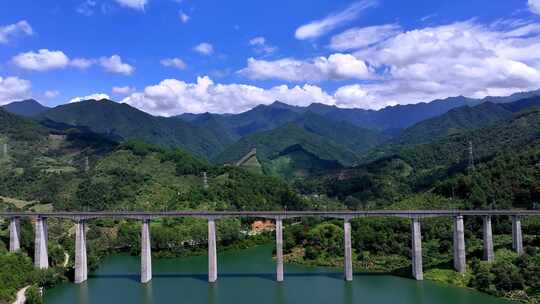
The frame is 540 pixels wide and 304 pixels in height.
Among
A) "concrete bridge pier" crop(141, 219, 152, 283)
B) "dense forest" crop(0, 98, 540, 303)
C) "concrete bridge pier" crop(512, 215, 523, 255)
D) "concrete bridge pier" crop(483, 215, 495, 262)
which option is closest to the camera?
"concrete bridge pier" crop(483, 215, 495, 262)

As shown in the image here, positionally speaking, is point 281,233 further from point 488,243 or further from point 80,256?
point 80,256

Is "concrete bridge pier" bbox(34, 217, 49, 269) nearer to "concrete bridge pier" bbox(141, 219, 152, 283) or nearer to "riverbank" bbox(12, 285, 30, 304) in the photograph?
"riverbank" bbox(12, 285, 30, 304)

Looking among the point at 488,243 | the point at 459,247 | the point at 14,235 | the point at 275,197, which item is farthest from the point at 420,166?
the point at 14,235

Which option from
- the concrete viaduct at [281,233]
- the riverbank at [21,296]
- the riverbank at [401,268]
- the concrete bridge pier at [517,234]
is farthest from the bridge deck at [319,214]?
the riverbank at [21,296]

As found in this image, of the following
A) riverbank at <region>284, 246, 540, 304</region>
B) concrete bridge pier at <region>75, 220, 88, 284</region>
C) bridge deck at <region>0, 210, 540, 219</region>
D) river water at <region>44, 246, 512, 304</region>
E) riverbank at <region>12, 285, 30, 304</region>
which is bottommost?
river water at <region>44, 246, 512, 304</region>

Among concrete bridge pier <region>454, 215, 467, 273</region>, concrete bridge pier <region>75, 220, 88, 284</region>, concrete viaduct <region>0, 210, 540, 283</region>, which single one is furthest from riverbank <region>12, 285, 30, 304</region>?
concrete bridge pier <region>454, 215, 467, 273</region>

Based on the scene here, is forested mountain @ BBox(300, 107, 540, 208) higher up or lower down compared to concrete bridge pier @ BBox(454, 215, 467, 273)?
higher up

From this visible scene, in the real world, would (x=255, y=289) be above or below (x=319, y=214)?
below

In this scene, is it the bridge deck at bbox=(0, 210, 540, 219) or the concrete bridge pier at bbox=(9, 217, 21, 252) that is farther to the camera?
the concrete bridge pier at bbox=(9, 217, 21, 252)
